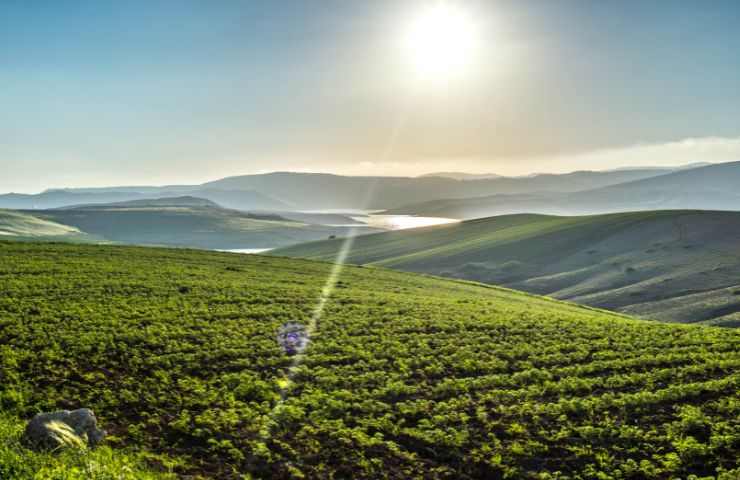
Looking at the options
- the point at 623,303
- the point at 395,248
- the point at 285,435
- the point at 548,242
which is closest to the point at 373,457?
the point at 285,435

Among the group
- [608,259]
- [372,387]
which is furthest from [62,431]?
[608,259]

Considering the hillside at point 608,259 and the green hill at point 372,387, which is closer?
the green hill at point 372,387

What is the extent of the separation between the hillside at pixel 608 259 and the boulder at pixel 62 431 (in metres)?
71.7

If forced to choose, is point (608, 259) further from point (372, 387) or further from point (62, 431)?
point (62, 431)

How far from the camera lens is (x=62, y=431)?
13.9 metres

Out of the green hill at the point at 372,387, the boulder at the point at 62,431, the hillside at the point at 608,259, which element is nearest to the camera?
the boulder at the point at 62,431

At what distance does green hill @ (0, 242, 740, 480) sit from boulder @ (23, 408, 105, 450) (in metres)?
1.01

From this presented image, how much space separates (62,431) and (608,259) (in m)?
122

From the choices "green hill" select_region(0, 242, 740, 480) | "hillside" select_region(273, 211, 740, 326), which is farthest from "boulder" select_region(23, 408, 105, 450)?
"hillside" select_region(273, 211, 740, 326)

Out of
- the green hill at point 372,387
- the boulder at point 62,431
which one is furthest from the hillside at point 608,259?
the boulder at point 62,431

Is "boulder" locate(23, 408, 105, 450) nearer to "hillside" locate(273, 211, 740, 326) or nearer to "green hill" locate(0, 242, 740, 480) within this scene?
"green hill" locate(0, 242, 740, 480)

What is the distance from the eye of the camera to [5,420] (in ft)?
51.2

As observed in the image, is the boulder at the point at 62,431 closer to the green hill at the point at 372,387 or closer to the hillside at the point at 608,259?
the green hill at the point at 372,387

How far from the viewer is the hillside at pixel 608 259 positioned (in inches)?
3107
